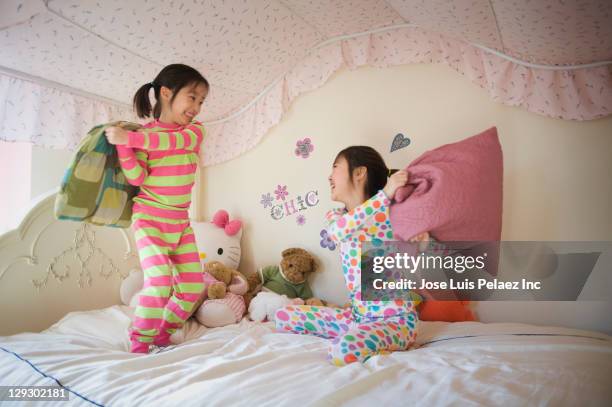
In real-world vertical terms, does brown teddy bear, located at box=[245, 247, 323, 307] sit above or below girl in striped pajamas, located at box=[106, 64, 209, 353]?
below

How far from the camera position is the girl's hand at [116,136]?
1.19 m

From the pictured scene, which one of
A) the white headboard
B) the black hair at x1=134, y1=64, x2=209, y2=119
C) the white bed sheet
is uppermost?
the black hair at x1=134, y1=64, x2=209, y2=119

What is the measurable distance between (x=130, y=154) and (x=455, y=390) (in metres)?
1.11

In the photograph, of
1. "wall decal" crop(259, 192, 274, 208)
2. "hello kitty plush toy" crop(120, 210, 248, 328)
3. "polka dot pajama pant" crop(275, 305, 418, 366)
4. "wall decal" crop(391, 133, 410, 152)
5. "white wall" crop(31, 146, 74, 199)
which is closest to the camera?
"polka dot pajama pant" crop(275, 305, 418, 366)

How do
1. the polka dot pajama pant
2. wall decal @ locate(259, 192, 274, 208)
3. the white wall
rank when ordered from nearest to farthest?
1. the polka dot pajama pant
2. the white wall
3. wall decal @ locate(259, 192, 274, 208)

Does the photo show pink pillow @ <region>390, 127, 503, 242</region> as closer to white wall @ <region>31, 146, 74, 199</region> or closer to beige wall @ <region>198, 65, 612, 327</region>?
beige wall @ <region>198, 65, 612, 327</region>

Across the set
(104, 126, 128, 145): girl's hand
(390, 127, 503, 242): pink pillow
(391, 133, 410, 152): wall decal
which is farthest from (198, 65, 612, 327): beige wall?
(104, 126, 128, 145): girl's hand

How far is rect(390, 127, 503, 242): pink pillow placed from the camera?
3.91ft

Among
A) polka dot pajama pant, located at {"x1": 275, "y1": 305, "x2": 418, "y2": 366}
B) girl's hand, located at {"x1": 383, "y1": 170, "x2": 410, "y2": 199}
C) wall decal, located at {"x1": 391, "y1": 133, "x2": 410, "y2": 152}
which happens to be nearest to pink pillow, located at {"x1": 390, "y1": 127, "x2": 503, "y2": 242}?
girl's hand, located at {"x1": 383, "y1": 170, "x2": 410, "y2": 199}

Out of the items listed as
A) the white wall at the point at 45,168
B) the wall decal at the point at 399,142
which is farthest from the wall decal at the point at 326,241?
the white wall at the point at 45,168

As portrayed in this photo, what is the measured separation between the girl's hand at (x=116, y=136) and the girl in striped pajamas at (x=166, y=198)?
0.19ft

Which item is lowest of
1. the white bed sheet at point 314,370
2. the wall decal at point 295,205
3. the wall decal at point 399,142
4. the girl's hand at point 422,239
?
the white bed sheet at point 314,370

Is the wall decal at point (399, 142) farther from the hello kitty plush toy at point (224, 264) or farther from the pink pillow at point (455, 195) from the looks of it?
the hello kitty plush toy at point (224, 264)

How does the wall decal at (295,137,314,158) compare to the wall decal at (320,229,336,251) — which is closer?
the wall decal at (320,229,336,251)
